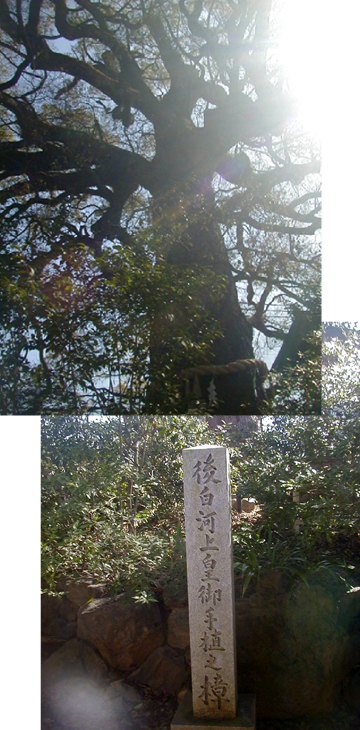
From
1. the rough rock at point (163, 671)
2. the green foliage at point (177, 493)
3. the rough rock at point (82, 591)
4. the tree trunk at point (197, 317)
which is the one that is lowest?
the rough rock at point (163, 671)

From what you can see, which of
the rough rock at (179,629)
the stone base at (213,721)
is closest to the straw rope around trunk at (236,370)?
the rough rock at (179,629)

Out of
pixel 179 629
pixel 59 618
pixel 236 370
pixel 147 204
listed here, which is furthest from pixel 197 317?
pixel 59 618

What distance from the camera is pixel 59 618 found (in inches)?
146

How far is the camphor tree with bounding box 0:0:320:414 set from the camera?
3199mm

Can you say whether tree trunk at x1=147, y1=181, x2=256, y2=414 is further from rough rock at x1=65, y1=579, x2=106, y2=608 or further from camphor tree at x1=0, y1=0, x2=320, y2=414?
rough rock at x1=65, y1=579, x2=106, y2=608

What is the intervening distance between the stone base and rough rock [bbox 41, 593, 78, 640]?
3.32 ft

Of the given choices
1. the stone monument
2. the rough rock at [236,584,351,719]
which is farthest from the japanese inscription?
the rough rock at [236,584,351,719]

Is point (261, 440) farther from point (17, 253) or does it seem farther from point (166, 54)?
point (166, 54)

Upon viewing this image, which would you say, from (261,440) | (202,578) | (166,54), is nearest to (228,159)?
(166,54)

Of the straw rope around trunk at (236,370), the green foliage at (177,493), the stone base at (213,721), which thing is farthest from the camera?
the green foliage at (177,493)

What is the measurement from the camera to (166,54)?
10.7ft

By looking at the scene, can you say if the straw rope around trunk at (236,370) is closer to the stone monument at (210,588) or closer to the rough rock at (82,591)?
the stone monument at (210,588)

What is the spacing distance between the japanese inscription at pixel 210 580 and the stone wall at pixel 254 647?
0.43m

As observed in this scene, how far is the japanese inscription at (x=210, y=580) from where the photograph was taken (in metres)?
2.79
